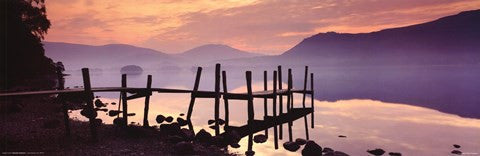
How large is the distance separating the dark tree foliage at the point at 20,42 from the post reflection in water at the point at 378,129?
8.55m

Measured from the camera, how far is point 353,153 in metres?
19.3

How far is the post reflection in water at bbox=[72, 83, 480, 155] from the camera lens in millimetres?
21125

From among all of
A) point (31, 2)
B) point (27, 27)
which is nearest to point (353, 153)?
point (27, 27)

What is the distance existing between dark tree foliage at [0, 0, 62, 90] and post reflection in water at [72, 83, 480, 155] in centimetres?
855

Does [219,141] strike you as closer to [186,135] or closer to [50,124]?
[186,135]

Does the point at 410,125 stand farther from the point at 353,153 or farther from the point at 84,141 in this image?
the point at 84,141

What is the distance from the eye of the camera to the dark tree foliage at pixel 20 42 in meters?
32.0

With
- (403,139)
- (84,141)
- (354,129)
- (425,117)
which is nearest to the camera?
(84,141)

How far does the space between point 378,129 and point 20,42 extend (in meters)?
30.6

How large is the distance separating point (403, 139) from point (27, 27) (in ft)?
110

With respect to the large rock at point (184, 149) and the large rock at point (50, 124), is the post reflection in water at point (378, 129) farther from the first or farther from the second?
the large rock at point (50, 124)

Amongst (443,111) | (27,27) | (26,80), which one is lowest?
(443,111)

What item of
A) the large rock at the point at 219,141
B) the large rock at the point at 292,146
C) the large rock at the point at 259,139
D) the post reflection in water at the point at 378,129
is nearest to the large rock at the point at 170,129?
the large rock at the point at 219,141

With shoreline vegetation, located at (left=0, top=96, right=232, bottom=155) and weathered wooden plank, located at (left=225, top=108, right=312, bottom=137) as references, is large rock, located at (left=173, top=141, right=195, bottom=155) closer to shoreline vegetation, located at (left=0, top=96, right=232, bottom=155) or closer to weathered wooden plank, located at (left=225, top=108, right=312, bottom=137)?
shoreline vegetation, located at (left=0, top=96, right=232, bottom=155)
